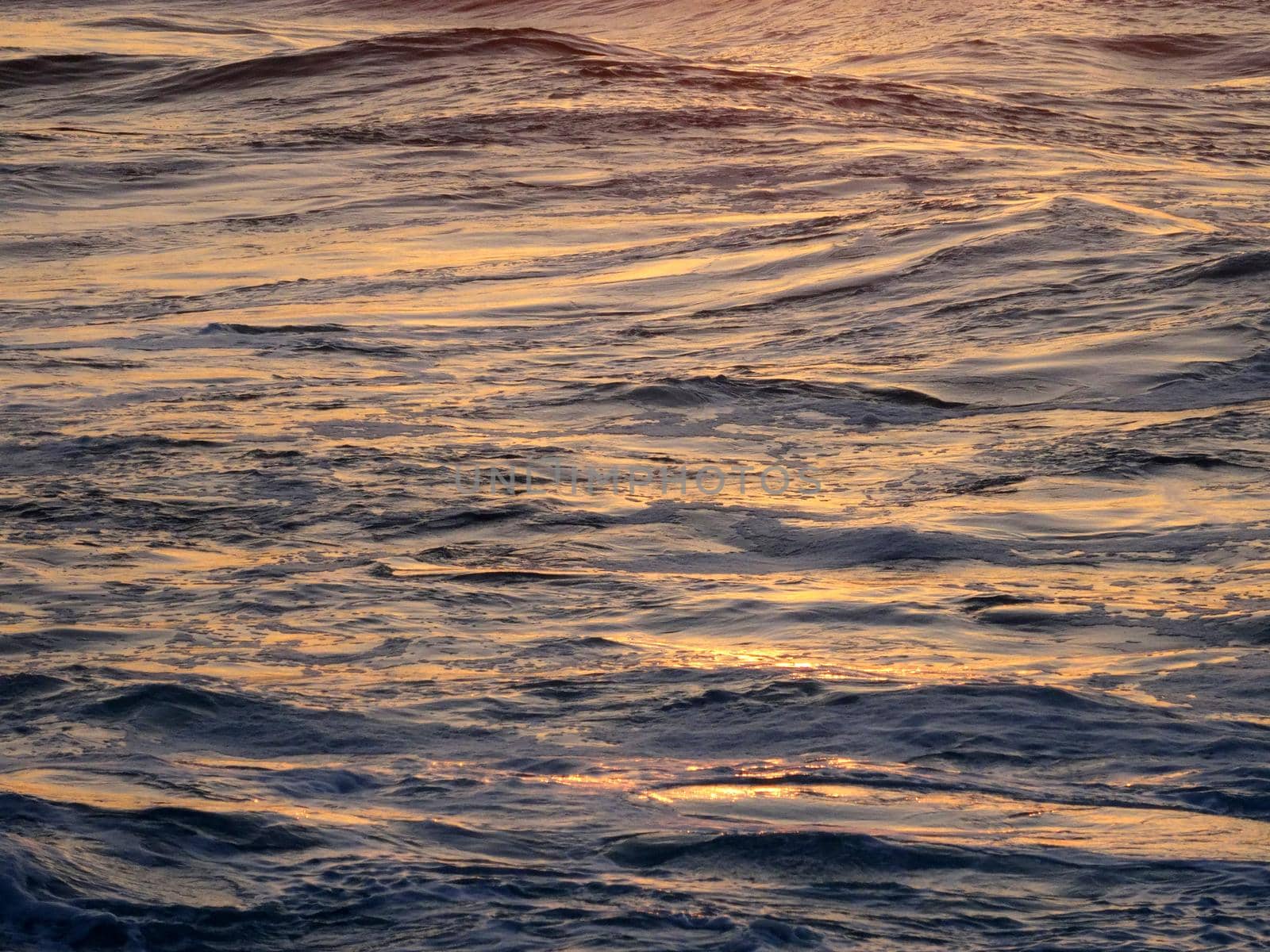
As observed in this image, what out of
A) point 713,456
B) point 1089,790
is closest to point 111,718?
point 1089,790

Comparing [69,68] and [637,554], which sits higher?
[69,68]

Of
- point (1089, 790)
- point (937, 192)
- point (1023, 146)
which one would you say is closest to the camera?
point (1089, 790)

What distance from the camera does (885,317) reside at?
291 inches

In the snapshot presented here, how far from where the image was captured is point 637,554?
15.0ft

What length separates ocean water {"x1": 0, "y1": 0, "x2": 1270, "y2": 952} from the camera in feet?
8.95

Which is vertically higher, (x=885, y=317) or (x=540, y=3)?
(x=540, y=3)

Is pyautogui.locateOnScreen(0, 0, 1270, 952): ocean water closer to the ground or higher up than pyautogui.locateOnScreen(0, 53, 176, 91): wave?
closer to the ground

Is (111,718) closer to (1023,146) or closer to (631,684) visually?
Result: (631,684)

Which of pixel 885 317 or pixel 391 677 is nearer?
pixel 391 677

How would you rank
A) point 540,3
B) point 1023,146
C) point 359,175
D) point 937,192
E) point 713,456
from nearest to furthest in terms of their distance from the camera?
point 713,456
point 937,192
point 359,175
point 1023,146
point 540,3

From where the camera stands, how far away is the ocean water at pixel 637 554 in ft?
8.95

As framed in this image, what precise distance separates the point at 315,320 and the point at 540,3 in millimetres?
15337

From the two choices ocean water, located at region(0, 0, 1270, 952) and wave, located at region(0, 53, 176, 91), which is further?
wave, located at region(0, 53, 176, 91)

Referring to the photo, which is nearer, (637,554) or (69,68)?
(637,554)
